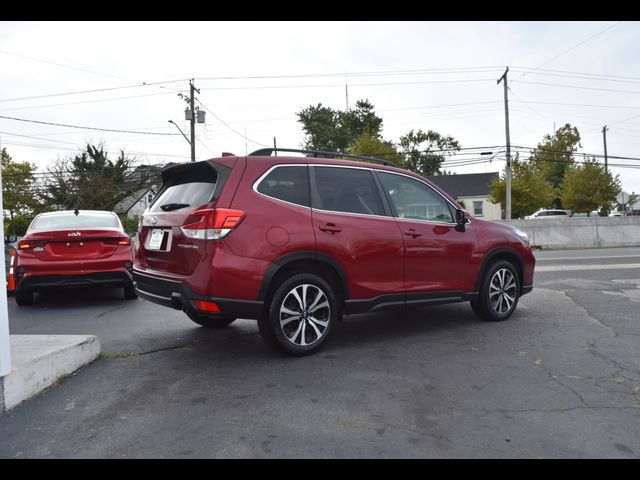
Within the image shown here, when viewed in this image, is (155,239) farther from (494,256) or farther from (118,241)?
(494,256)

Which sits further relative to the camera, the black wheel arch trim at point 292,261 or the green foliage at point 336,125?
the green foliage at point 336,125

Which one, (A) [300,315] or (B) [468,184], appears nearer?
(A) [300,315]

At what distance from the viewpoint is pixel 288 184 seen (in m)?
4.71

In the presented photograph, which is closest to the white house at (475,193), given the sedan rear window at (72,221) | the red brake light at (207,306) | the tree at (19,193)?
the tree at (19,193)

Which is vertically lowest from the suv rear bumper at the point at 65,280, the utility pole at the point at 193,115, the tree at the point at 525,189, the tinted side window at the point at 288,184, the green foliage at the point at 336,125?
→ the suv rear bumper at the point at 65,280

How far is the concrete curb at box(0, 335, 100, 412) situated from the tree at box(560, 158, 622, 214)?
1774 inches

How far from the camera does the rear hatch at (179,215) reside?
4.38m

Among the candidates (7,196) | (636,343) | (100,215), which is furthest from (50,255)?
(7,196)

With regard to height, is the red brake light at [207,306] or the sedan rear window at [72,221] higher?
the sedan rear window at [72,221]

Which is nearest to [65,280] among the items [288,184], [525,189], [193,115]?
[288,184]

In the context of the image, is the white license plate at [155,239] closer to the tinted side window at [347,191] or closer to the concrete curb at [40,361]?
the concrete curb at [40,361]

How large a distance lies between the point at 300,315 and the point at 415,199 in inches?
78.8

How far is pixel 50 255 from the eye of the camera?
7.38 metres

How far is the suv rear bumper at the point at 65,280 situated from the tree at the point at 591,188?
43.2m
